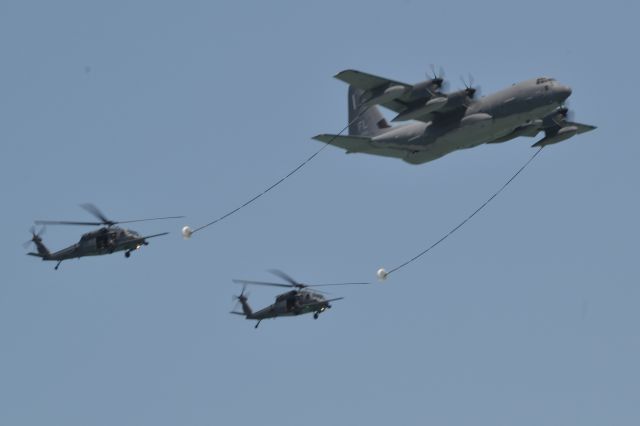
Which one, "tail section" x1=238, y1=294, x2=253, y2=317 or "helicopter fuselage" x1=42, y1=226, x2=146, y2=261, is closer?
"helicopter fuselage" x1=42, y1=226, x2=146, y2=261

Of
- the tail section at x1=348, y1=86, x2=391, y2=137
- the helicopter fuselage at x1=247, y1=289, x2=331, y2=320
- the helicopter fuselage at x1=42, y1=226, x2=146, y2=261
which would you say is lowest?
the helicopter fuselage at x1=247, y1=289, x2=331, y2=320

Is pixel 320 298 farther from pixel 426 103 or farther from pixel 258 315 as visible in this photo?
pixel 426 103

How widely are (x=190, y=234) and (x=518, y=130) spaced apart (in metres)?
→ 24.4

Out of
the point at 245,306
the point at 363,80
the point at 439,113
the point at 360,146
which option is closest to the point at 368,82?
the point at 363,80

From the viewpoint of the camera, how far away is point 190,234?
74500 millimetres

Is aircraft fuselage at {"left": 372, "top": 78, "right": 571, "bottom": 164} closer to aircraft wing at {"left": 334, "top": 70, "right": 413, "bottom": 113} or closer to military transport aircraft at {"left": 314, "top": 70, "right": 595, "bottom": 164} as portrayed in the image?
military transport aircraft at {"left": 314, "top": 70, "right": 595, "bottom": 164}

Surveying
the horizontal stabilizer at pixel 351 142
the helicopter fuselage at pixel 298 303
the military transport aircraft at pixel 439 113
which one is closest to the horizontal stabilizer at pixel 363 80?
the military transport aircraft at pixel 439 113

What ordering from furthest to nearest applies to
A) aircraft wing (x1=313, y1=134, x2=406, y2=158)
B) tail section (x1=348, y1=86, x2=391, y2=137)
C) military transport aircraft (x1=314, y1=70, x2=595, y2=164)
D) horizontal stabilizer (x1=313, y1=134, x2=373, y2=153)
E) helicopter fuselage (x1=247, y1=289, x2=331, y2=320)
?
helicopter fuselage (x1=247, y1=289, x2=331, y2=320) < tail section (x1=348, y1=86, x2=391, y2=137) < aircraft wing (x1=313, y1=134, x2=406, y2=158) < horizontal stabilizer (x1=313, y1=134, x2=373, y2=153) < military transport aircraft (x1=314, y1=70, x2=595, y2=164)

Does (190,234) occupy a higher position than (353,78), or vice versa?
(353,78)

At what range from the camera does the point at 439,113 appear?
82.1 m

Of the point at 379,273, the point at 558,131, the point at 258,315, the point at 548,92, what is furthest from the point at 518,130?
the point at 258,315

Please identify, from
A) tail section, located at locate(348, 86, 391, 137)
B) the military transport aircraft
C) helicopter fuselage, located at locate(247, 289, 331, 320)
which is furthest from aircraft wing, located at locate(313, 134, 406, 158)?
helicopter fuselage, located at locate(247, 289, 331, 320)

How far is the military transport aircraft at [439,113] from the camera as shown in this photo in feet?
261

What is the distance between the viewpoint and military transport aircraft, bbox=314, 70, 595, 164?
261ft
